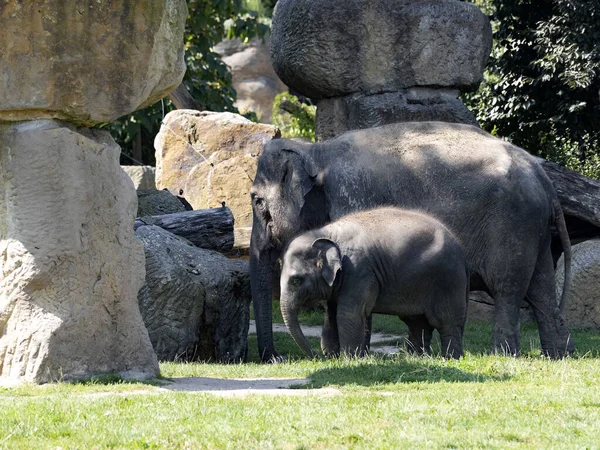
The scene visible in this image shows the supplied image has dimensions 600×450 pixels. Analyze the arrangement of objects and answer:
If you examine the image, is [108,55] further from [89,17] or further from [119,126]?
[119,126]

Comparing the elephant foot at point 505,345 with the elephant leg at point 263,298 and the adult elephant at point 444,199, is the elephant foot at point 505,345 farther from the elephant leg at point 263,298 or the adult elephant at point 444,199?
the elephant leg at point 263,298

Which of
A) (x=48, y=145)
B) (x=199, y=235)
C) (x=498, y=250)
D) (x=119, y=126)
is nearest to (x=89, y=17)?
(x=48, y=145)

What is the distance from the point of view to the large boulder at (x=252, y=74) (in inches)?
1491

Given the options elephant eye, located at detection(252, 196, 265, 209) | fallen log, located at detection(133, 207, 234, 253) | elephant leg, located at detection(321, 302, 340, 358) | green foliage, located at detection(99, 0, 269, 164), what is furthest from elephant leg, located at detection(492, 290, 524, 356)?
green foliage, located at detection(99, 0, 269, 164)

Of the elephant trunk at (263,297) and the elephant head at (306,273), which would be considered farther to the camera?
the elephant trunk at (263,297)

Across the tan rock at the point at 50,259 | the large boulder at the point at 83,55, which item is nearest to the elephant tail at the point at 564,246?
the large boulder at the point at 83,55

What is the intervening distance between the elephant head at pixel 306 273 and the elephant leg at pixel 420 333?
91cm

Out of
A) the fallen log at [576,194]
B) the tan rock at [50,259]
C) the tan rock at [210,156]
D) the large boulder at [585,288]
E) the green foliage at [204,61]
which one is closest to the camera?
the tan rock at [50,259]

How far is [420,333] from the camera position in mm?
10805

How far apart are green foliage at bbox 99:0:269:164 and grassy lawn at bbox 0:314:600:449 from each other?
14270mm

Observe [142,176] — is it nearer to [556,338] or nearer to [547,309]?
[547,309]

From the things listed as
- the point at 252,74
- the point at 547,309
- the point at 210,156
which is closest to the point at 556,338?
the point at 547,309

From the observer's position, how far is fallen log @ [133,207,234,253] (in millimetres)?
13375

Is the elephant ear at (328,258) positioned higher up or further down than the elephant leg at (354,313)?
higher up
